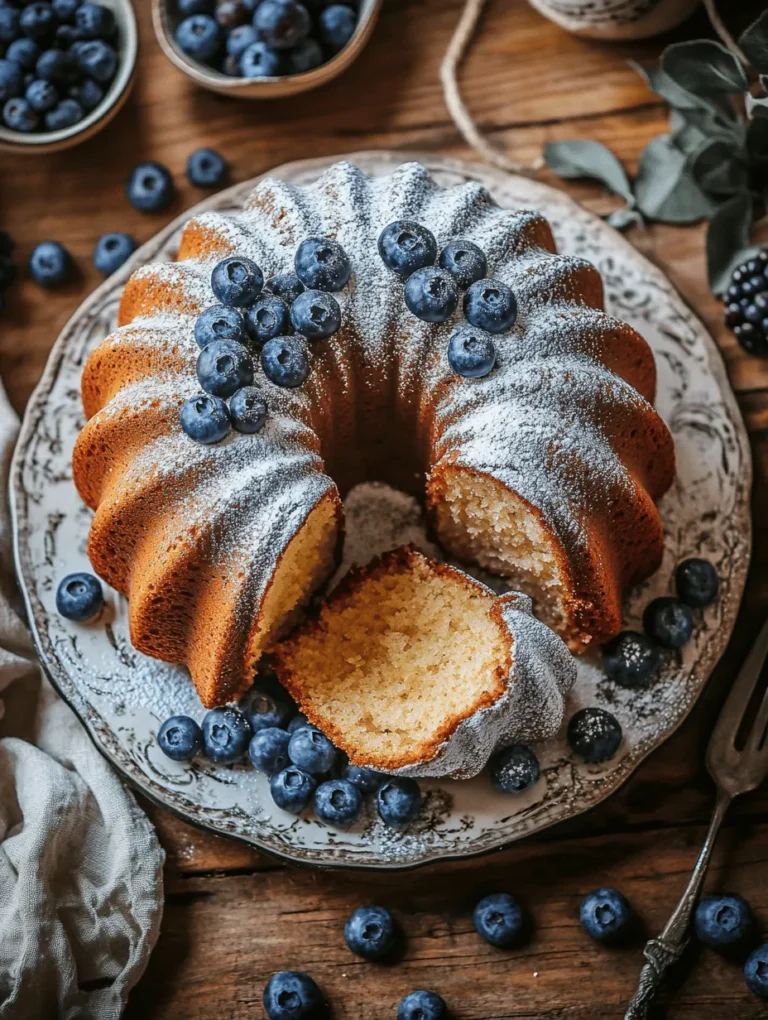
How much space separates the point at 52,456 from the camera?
3045 mm

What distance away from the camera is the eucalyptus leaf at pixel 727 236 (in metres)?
3.11

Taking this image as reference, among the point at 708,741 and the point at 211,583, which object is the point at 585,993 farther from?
the point at 211,583

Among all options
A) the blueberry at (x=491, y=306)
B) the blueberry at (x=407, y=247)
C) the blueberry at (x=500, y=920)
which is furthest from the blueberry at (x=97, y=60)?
the blueberry at (x=500, y=920)

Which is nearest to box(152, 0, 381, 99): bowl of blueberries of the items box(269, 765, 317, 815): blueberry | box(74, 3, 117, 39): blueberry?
box(74, 3, 117, 39): blueberry

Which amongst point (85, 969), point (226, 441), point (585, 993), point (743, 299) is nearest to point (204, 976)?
point (85, 969)

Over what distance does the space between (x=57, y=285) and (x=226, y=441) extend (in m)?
1.02

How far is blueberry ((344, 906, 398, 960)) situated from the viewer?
2.76 m

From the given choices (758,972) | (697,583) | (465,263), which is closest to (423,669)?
(697,583)

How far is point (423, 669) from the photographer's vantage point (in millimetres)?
2703

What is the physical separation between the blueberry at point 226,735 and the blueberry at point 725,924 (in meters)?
1.12

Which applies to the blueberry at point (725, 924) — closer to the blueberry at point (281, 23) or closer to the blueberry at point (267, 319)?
the blueberry at point (267, 319)

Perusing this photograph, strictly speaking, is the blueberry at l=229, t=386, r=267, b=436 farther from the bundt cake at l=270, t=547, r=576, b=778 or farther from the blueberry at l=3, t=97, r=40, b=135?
the blueberry at l=3, t=97, r=40, b=135

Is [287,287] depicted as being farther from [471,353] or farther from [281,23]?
A: [281,23]

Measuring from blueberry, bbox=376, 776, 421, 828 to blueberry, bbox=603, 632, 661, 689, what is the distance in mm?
538
